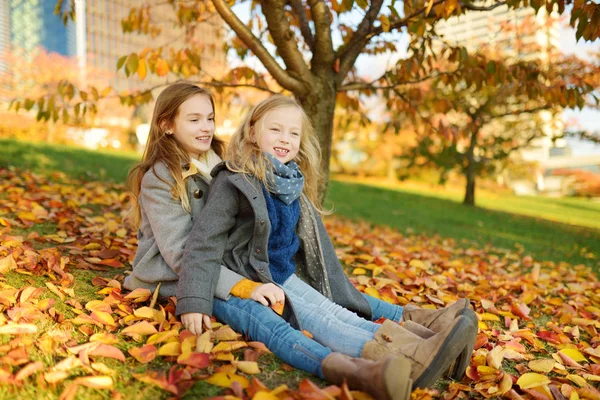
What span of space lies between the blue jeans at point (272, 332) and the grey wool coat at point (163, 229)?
12 centimetres

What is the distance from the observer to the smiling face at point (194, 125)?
213 cm

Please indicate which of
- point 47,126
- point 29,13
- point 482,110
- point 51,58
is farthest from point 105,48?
point 482,110

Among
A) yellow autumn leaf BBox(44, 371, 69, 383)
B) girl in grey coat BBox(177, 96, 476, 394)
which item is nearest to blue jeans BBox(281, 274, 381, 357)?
girl in grey coat BBox(177, 96, 476, 394)

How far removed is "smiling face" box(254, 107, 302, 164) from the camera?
6.66ft

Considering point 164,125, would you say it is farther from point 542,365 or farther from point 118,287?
point 542,365

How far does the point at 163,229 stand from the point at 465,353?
1.24m

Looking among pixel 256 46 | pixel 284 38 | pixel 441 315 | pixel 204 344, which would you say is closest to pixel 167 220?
pixel 204 344

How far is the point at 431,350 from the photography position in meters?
1.47

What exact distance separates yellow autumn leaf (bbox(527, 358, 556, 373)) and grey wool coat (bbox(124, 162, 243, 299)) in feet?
4.00

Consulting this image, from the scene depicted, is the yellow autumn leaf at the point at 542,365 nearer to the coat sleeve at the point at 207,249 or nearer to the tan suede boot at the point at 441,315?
the tan suede boot at the point at 441,315

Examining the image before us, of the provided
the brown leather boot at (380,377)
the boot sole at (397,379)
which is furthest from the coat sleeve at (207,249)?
the boot sole at (397,379)

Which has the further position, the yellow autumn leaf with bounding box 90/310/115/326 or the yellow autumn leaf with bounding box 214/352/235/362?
the yellow autumn leaf with bounding box 90/310/115/326

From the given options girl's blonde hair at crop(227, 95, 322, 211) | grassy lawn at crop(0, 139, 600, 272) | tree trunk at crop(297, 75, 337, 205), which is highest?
tree trunk at crop(297, 75, 337, 205)

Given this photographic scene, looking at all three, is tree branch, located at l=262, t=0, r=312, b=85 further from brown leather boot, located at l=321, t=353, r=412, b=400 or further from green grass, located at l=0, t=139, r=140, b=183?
green grass, located at l=0, t=139, r=140, b=183
